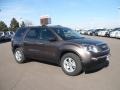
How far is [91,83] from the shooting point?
631 cm

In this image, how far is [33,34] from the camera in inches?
362

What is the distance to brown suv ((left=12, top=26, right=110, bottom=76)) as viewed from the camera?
712 centimetres

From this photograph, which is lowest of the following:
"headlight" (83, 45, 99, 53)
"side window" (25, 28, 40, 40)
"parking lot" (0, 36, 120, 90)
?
"parking lot" (0, 36, 120, 90)

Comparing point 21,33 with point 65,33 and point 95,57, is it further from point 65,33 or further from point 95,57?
point 95,57

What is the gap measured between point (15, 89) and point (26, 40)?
3760mm

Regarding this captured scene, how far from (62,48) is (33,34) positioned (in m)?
2.10

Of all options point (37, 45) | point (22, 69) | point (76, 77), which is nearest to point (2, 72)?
point (22, 69)

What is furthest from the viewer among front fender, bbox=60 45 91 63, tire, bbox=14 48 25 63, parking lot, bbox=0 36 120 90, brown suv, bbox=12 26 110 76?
tire, bbox=14 48 25 63

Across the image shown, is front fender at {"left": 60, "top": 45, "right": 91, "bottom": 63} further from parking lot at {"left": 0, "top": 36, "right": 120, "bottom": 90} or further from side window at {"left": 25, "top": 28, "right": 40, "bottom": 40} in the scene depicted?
side window at {"left": 25, "top": 28, "right": 40, "bottom": 40}

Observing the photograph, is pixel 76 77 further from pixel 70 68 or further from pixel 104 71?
pixel 104 71

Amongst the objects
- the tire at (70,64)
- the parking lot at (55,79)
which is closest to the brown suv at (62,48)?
the tire at (70,64)

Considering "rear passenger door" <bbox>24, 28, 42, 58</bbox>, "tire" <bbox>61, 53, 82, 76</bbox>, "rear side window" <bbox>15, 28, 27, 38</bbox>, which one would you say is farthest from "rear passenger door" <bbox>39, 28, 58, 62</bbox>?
"rear side window" <bbox>15, 28, 27, 38</bbox>

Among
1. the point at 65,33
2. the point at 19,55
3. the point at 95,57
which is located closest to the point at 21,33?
the point at 19,55

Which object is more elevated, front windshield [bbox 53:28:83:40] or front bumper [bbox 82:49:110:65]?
front windshield [bbox 53:28:83:40]
